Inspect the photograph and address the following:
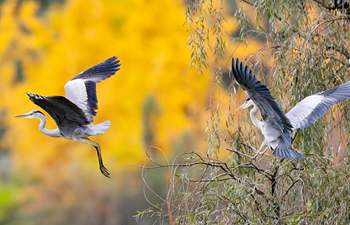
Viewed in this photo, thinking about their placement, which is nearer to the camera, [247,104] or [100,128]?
[247,104]

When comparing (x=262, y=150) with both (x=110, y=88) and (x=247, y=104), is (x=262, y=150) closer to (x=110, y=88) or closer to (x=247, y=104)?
(x=247, y=104)

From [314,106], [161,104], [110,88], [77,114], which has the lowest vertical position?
[161,104]

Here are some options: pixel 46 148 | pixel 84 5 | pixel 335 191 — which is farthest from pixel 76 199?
pixel 335 191

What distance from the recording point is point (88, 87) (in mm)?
7008

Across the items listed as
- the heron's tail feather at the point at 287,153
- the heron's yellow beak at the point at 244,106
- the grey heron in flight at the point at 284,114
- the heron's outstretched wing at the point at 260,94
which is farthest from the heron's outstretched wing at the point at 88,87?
the heron's tail feather at the point at 287,153

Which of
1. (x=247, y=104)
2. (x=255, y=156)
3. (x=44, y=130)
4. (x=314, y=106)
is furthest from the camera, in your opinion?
(x=44, y=130)

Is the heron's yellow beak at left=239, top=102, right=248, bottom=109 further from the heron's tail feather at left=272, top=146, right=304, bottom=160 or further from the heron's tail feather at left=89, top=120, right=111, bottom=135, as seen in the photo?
the heron's tail feather at left=89, top=120, right=111, bottom=135

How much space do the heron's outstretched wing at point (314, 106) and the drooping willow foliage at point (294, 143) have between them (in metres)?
0.19

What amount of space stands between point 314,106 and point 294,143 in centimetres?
47

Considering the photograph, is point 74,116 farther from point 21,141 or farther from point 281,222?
point 21,141

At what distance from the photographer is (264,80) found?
21.5 feet

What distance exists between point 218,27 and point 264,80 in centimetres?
44

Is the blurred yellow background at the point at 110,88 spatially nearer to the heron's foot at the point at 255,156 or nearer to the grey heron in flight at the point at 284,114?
the heron's foot at the point at 255,156

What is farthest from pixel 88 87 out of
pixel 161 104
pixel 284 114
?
pixel 161 104
